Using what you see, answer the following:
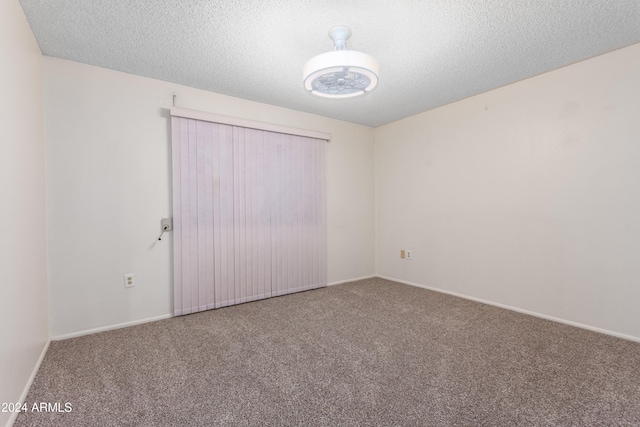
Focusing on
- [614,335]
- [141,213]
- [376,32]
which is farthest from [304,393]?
[614,335]

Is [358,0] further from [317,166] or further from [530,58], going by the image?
[317,166]

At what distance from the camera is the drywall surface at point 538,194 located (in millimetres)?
2229

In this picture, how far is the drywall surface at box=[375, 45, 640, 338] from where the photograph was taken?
2.23 m

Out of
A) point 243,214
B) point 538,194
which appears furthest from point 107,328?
point 538,194

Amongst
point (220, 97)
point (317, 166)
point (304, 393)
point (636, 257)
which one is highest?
point (220, 97)

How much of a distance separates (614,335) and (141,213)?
4.13 m

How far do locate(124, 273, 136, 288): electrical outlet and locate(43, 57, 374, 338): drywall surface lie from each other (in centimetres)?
4

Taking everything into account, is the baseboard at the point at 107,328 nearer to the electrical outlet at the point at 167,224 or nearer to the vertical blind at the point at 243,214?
the vertical blind at the point at 243,214

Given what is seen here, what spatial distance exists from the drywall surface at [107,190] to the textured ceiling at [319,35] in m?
0.20

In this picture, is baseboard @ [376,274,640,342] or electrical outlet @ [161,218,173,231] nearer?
baseboard @ [376,274,640,342]

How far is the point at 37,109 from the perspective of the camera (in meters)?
2.05

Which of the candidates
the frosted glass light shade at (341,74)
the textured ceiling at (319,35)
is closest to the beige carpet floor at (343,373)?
the frosted glass light shade at (341,74)

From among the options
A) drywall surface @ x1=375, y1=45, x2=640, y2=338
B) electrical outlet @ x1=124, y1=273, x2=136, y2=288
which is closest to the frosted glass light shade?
drywall surface @ x1=375, y1=45, x2=640, y2=338

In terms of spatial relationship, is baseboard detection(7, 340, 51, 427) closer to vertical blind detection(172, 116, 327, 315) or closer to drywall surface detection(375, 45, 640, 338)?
vertical blind detection(172, 116, 327, 315)
